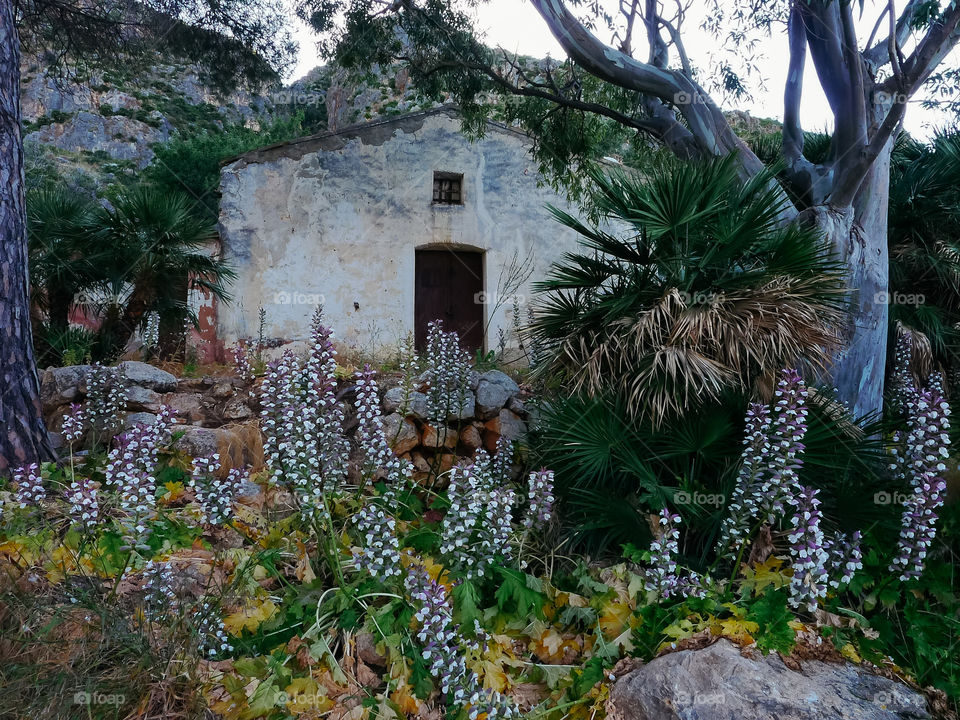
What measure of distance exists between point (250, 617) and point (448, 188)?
391 inches

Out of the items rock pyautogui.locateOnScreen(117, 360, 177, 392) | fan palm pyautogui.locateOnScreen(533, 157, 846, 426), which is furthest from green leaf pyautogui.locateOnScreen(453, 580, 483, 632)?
rock pyautogui.locateOnScreen(117, 360, 177, 392)

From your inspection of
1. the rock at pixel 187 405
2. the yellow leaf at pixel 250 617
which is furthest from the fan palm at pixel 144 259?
the yellow leaf at pixel 250 617

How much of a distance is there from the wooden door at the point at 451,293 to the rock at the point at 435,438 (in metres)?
5.93

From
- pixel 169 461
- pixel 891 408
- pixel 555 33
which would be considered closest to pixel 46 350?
pixel 169 461

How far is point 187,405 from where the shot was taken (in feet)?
22.4

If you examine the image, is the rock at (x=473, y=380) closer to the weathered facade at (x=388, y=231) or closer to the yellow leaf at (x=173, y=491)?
the yellow leaf at (x=173, y=491)

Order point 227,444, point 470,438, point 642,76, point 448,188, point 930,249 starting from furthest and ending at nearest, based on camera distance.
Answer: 1. point 448,188
2. point 930,249
3. point 642,76
4. point 470,438
5. point 227,444

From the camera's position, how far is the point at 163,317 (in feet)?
29.6

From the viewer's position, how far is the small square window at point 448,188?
12.5 metres

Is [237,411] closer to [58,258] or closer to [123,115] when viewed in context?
[58,258]

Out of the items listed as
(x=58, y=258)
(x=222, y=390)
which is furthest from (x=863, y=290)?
(x=58, y=258)

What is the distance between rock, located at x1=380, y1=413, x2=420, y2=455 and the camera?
630cm

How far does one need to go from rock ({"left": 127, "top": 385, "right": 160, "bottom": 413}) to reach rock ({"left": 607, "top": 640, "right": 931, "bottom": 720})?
514 centimetres

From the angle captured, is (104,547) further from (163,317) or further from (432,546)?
(163,317)
